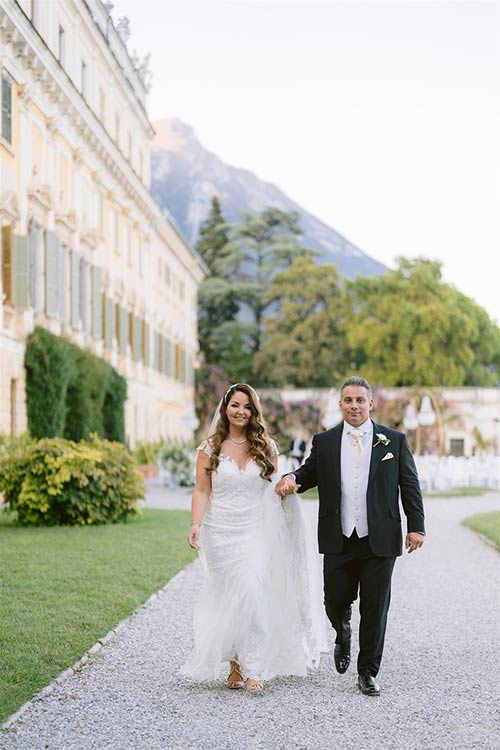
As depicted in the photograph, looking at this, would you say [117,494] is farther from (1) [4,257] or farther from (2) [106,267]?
(2) [106,267]

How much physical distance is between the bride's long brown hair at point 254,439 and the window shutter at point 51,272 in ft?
62.3

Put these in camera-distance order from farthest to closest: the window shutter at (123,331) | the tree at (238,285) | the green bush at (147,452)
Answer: the tree at (238,285) → the window shutter at (123,331) → the green bush at (147,452)

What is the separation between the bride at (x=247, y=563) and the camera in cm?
640

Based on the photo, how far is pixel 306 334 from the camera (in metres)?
59.1

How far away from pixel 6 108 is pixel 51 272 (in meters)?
4.63

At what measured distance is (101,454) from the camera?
16484mm

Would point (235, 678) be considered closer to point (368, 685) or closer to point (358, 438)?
point (368, 685)

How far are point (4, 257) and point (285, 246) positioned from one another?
149 feet

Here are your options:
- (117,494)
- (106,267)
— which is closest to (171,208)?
(106,267)

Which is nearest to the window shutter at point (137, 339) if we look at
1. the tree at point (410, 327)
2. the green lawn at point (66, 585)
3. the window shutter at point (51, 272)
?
the window shutter at point (51, 272)

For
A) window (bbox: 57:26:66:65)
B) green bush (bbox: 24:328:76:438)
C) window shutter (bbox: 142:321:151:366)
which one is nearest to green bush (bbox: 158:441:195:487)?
green bush (bbox: 24:328:76:438)

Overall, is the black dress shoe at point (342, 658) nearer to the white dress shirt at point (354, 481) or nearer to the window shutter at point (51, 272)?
the white dress shirt at point (354, 481)

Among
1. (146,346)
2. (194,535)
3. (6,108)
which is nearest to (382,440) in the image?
(194,535)

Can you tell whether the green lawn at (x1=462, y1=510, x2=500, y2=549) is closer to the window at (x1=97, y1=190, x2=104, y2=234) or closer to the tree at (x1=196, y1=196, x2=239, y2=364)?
the window at (x1=97, y1=190, x2=104, y2=234)
